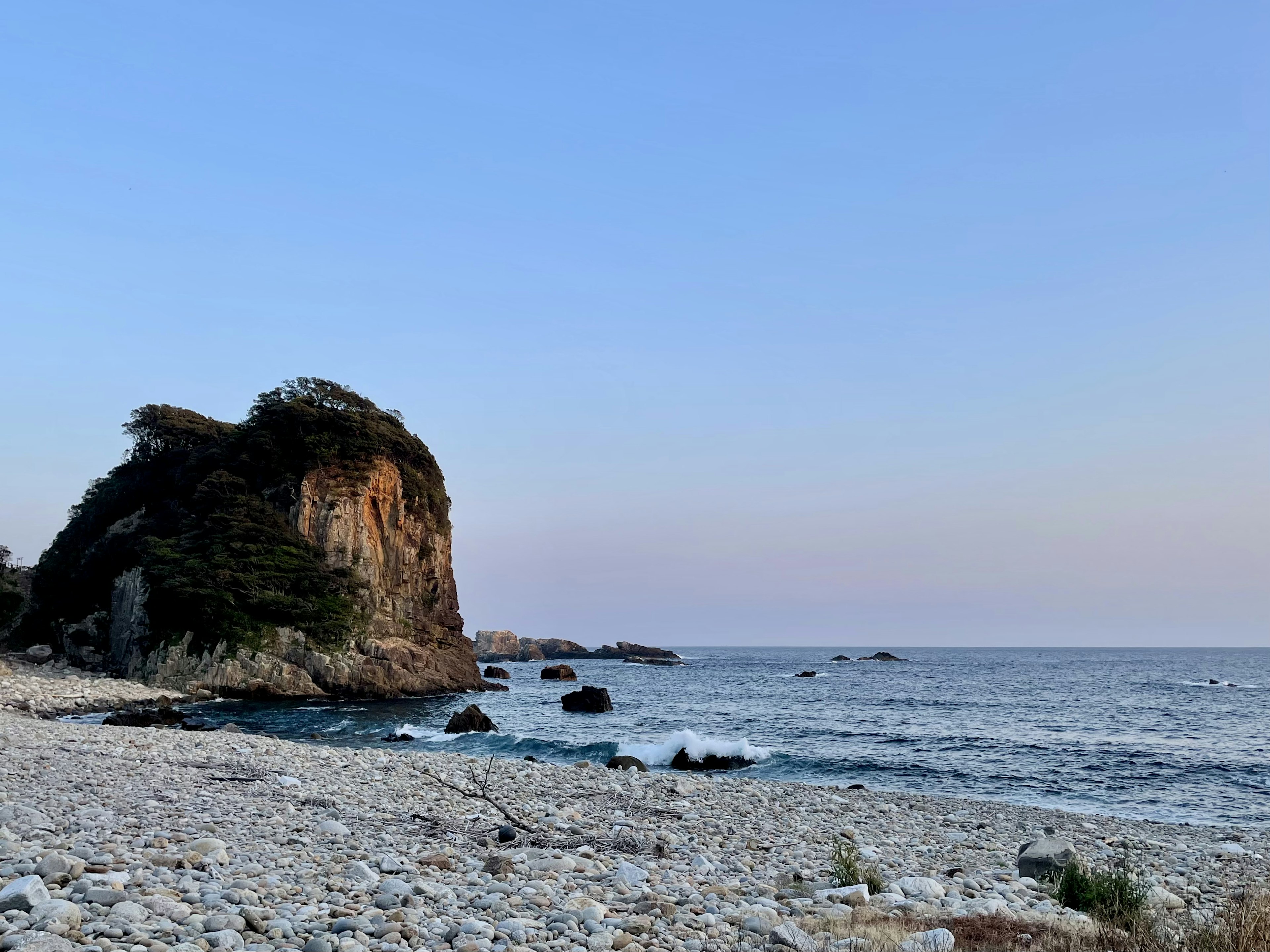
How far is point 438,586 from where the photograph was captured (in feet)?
208

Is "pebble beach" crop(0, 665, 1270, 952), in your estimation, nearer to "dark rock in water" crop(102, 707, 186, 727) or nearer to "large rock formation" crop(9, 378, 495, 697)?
"dark rock in water" crop(102, 707, 186, 727)

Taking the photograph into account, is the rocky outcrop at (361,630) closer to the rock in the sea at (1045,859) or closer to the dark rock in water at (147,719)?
the dark rock in water at (147,719)

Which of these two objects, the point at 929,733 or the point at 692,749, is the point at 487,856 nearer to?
the point at 692,749

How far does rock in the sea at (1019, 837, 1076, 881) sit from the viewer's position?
1067cm

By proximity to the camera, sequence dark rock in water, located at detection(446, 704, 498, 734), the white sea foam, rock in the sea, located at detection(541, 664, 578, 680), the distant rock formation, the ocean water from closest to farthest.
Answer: the ocean water < the white sea foam < dark rock in water, located at detection(446, 704, 498, 734) < rock in the sea, located at detection(541, 664, 578, 680) < the distant rock formation

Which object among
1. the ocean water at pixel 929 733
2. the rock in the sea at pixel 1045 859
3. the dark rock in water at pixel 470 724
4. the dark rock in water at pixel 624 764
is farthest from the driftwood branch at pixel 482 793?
the dark rock in water at pixel 470 724

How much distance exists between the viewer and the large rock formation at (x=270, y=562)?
4797 cm

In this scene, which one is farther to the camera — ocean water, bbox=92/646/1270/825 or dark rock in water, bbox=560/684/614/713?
dark rock in water, bbox=560/684/614/713

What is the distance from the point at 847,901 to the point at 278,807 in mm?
8335

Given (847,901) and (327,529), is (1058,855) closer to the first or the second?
(847,901)

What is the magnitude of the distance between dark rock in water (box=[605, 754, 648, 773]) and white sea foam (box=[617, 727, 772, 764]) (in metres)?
3.07

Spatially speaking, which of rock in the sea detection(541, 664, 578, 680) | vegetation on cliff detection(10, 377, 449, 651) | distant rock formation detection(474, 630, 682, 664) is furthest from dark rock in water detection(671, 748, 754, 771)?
distant rock formation detection(474, 630, 682, 664)

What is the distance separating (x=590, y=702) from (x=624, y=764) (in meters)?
26.0

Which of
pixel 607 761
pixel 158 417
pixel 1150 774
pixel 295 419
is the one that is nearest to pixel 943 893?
pixel 607 761
